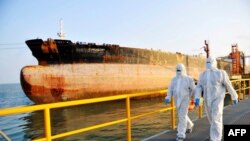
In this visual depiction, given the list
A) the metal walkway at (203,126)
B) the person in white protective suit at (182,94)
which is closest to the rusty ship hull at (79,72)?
the metal walkway at (203,126)

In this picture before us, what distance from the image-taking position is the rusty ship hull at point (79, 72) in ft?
66.3

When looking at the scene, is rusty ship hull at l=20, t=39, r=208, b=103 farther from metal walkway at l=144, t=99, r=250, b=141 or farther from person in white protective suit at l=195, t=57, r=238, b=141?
person in white protective suit at l=195, t=57, r=238, b=141

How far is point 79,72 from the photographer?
21031 mm

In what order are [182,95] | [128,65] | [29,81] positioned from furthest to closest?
[128,65], [29,81], [182,95]

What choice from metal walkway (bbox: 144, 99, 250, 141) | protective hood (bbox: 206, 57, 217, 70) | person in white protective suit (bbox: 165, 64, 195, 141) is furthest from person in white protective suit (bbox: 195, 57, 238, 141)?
metal walkway (bbox: 144, 99, 250, 141)

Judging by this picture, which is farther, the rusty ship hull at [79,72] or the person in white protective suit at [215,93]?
the rusty ship hull at [79,72]

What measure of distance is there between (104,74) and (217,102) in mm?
17824

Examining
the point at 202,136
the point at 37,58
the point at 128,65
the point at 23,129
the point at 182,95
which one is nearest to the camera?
the point at 182,95

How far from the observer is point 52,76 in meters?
20.6

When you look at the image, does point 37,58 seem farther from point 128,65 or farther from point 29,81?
point 128,65

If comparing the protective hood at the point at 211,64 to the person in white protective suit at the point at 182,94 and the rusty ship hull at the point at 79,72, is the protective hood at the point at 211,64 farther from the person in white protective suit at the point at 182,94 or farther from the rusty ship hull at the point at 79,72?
the rusty ship hull at the point at 79,72

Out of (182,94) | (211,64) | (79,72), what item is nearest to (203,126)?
(182,94)

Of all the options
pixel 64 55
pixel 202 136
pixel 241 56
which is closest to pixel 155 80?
pixel 64 55

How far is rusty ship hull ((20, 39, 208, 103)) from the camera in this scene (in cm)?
2022
